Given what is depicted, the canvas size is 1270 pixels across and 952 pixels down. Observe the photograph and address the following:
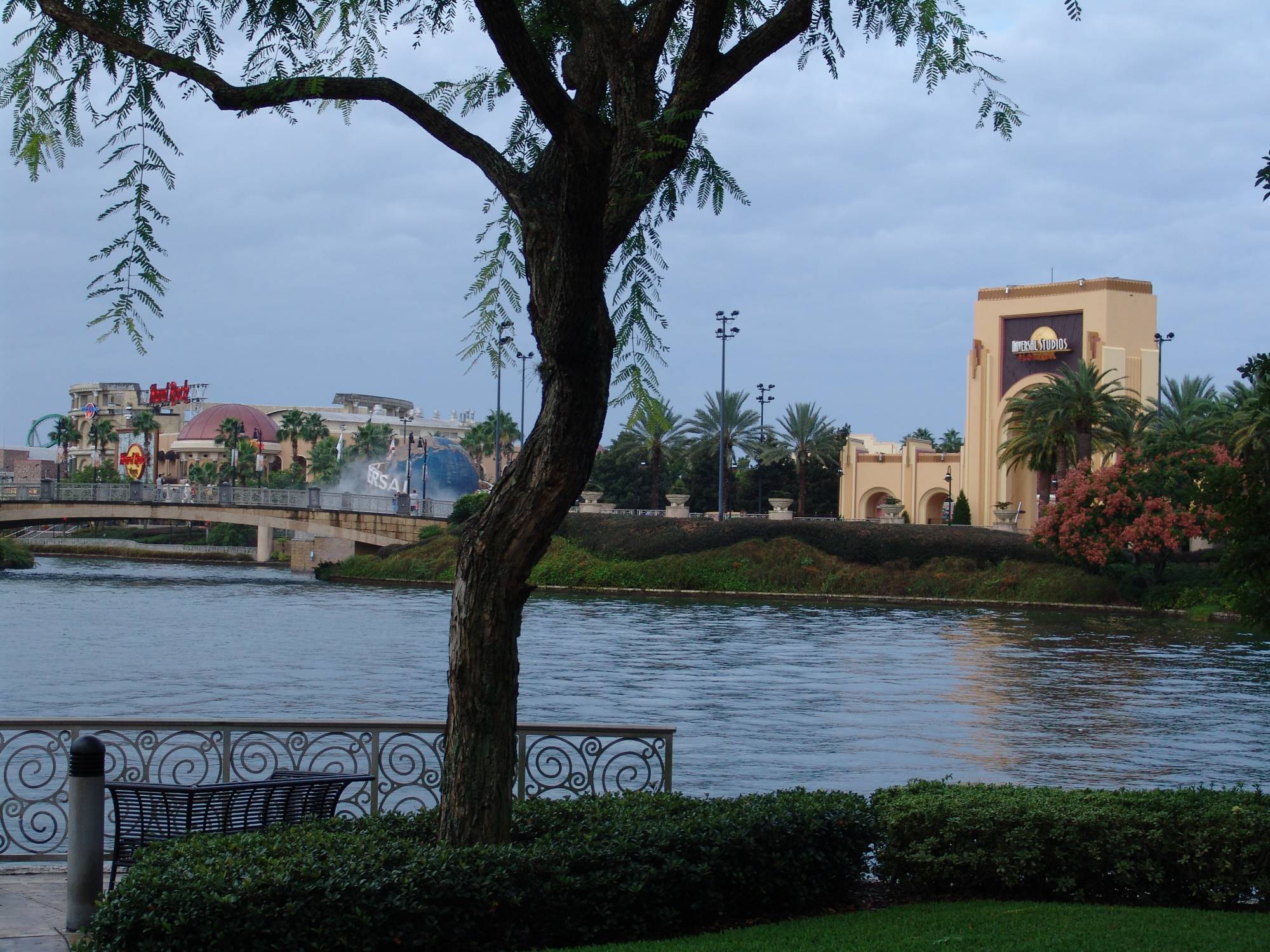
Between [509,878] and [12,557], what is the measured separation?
75.9 meters

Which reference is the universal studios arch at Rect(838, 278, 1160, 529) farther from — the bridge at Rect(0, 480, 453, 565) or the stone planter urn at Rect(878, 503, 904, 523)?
the bridge at Rect(0, 480, 453, 565)

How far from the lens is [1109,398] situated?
5809cm

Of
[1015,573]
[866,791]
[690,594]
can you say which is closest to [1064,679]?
[866,791]

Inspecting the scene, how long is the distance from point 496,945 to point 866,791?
9.98 meters

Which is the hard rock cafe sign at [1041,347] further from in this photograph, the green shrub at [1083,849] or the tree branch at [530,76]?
the tree branch at [530,76]

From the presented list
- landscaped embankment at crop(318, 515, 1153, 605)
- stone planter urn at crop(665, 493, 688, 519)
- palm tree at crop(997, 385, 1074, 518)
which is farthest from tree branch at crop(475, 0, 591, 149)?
stone planter urn at crop(665, 493, 688, 519)

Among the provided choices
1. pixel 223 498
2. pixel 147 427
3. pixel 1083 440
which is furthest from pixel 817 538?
pixel 147 427

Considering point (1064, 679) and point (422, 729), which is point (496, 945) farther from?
point (1064, 679)

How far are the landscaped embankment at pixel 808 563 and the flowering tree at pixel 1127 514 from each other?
86.0 inches

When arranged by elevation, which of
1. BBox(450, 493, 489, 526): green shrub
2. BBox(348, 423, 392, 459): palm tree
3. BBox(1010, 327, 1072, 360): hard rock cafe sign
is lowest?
BBox(450, 493, 489, 526): green shrub

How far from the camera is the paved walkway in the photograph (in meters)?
6.36

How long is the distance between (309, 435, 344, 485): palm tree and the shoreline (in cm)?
5662

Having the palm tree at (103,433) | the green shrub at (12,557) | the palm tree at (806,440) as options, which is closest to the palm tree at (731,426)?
the palm tree at (806,440)

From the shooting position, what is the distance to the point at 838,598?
189 ft
